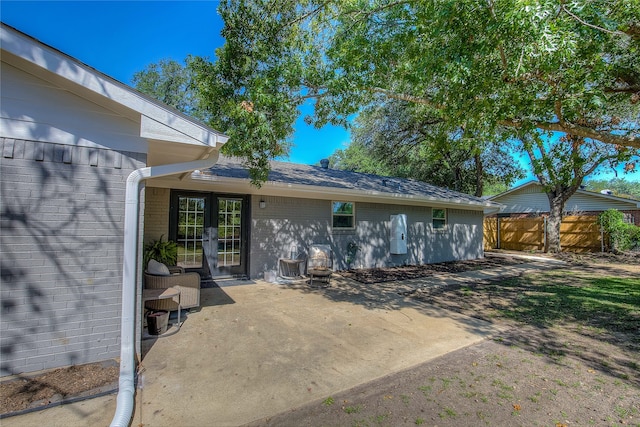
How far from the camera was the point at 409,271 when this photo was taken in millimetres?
10031

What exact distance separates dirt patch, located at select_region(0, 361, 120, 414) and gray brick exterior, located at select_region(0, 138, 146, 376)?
0.14 meters

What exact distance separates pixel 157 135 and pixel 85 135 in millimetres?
732

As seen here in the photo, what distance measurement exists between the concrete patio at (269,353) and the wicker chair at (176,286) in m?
0.31

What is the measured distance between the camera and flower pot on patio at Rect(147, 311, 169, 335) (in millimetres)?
4305

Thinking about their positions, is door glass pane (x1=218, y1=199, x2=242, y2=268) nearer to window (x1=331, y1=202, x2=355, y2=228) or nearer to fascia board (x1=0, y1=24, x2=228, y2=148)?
window (x1=331, y1=202, x2=355, y2=228)

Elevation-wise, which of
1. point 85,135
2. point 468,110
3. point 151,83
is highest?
point 151,83

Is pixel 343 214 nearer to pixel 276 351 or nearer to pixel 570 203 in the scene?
pixel 276 351

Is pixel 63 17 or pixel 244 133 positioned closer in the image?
pixel 244 133

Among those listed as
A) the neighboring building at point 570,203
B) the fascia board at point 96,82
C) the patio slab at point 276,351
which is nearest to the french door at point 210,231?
the patio slab at point 276,351

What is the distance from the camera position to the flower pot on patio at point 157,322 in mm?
4305

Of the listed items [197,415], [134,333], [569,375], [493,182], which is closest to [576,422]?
[569,375]

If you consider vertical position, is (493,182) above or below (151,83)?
below

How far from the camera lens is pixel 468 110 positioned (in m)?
5.38

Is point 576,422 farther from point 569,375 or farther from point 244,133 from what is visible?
point 244,133
